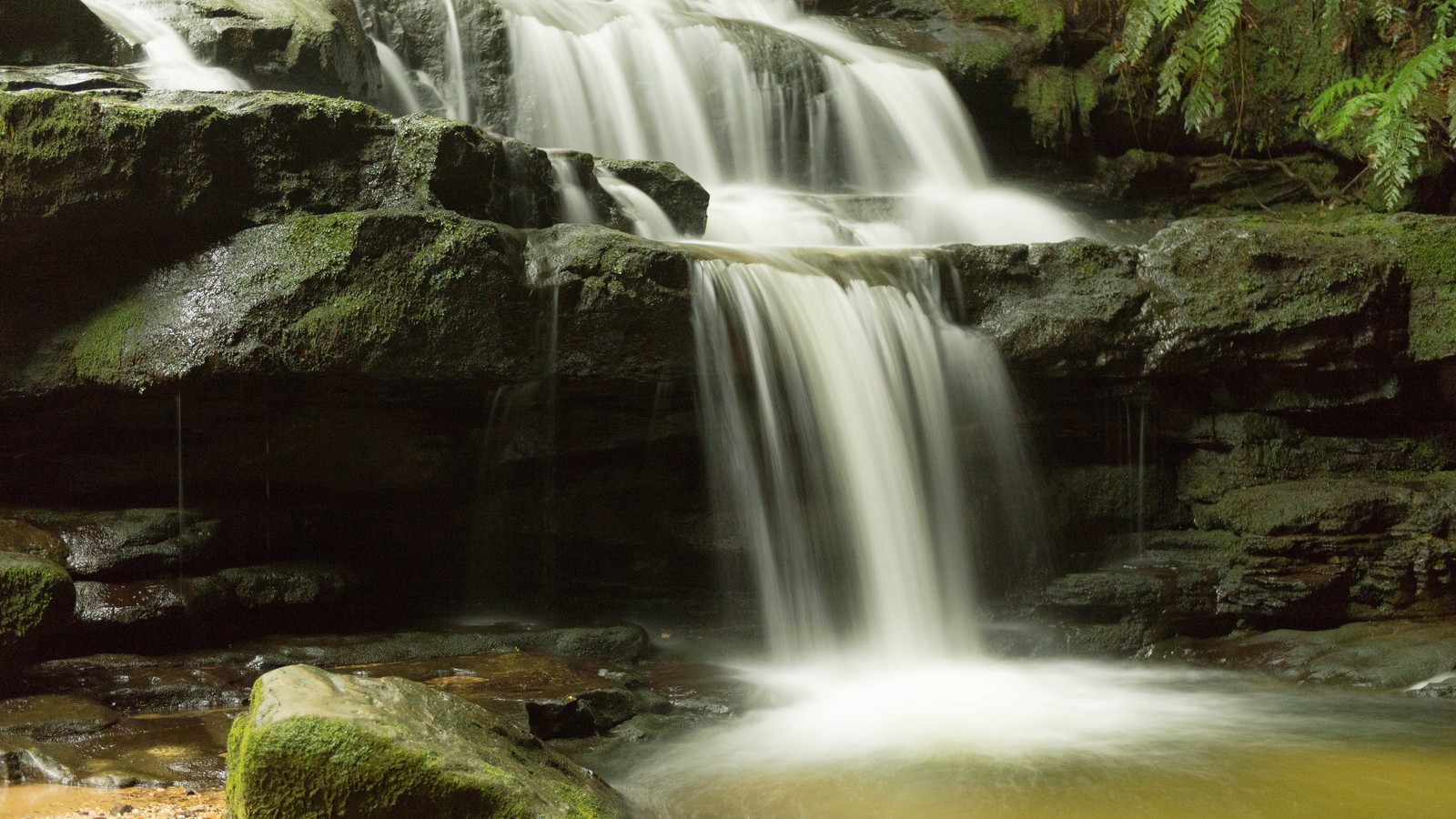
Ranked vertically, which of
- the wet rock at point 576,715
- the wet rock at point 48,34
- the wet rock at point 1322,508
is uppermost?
the wet rock at point 48,34

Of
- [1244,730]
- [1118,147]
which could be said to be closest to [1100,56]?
[1118,147]

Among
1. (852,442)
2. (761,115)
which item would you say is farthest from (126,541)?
(761,115)

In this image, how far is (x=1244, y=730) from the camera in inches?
221

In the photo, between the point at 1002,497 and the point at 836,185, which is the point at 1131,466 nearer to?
the point at 1002,497

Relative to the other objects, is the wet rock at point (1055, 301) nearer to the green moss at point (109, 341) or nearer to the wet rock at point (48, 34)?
the green moss at point (109, 341)

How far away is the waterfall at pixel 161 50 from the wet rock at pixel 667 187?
2.81 meters

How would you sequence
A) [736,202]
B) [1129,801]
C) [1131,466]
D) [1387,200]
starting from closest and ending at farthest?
[1129,801]
[1131,466]
[1387,200]
[736,202]

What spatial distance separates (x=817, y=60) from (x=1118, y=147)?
354 centimetres

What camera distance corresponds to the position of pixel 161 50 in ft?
27.1

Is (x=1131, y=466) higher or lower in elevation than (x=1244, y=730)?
higher

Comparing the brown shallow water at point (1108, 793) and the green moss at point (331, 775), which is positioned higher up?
the green moss at point (331, 775)

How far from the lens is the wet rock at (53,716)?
14.9 ft

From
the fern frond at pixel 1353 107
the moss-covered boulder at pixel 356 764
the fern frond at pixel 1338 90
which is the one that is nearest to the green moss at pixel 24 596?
the moss-covered boulder at pixel 356 764

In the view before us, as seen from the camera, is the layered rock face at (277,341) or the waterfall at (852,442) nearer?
the layered rock face at (277,341)
